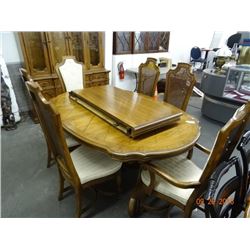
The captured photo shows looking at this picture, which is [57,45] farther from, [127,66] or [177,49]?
[177,49]

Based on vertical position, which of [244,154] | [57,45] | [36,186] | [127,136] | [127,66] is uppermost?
[57,45]

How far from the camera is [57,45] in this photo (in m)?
2.97

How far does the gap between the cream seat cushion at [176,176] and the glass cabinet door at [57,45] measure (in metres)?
2.44

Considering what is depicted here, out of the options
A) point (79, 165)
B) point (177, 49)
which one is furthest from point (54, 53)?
point (177, 49)

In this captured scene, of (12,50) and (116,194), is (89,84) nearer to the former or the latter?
(12,50)

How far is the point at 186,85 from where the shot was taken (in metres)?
2.04

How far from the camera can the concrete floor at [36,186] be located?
1.64m

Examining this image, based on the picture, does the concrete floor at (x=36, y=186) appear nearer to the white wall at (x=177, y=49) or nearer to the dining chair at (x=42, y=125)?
the dining chair at (x=42, y=125)

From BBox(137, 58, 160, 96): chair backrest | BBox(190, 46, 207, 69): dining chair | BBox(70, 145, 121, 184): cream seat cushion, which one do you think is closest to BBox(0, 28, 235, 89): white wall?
BBox(190, 46, 207, 69): dining chair

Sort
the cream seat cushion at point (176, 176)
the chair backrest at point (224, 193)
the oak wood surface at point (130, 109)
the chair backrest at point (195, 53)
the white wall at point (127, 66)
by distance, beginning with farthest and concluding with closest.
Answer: the chair backrest at point (195, 53)
the white wall at point (127, 66)
the oak wood surface at point (130, 109)
the cream seat cushion at point (176, 176)
the chair backrest at point (224, 193)

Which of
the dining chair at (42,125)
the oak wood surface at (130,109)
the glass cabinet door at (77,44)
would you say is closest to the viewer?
the dining chair at (42,125)

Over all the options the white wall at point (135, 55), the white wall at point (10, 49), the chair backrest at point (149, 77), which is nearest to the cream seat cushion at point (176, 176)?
the white wall at point (135, 55)

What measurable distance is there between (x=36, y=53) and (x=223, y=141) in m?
2.93

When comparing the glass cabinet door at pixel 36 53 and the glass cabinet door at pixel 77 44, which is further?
the glass cabinet door at pixel 77 44
